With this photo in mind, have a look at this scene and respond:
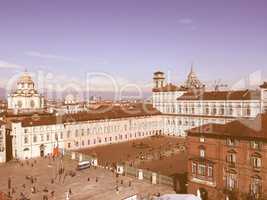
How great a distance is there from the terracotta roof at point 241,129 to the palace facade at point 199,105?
3201 cm

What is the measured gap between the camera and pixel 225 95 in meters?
78.0

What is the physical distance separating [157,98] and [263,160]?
204 feet

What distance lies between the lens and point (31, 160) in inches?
2324

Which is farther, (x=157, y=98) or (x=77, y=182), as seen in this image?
(x=157, y=98)

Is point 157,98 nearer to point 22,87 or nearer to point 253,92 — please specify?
point 253,92

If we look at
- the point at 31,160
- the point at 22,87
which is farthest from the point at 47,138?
the point at 22,87

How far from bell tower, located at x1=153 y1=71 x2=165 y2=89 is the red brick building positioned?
188 ft

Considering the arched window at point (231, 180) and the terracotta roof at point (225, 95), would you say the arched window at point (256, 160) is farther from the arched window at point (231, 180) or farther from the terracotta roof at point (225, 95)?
the terracotta roof at point (225, 95)

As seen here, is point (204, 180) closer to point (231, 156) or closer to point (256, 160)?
point (231, 156)

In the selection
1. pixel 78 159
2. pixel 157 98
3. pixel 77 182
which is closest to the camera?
pixel 77 182

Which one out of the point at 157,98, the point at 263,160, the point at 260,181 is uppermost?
the point at 157,98

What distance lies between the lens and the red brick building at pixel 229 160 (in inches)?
1234

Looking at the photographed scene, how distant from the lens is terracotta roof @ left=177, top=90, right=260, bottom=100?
7258cm

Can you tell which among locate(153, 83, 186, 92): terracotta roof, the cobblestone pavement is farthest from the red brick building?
locate(153, 83, 186, 92): terracotta roof
